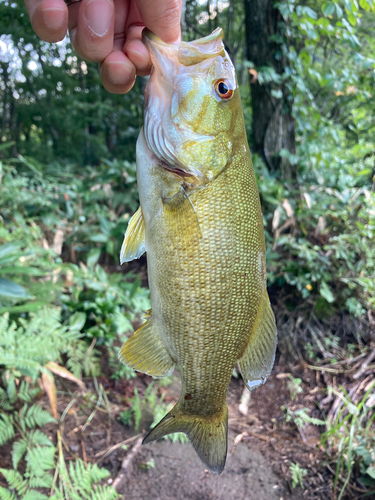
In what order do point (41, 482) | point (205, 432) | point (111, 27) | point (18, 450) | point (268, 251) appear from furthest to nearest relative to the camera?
point (268, 251)
point (18, 450)
point (41, 482)
point (111, 27)
point (205, 432)

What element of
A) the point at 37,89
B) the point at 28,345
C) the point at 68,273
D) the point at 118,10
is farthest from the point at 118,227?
the point at 37,89

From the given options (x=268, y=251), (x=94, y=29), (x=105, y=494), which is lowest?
(x=105, y=494)

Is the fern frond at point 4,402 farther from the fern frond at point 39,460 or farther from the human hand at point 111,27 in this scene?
the human hand at point 111,27

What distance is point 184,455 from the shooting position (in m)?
2.76

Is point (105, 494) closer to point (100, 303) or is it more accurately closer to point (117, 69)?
point (100, 303)

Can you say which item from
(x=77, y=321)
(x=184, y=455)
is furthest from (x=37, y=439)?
(x=184, y=455)

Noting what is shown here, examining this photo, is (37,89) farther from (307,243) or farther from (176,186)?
(176,186)

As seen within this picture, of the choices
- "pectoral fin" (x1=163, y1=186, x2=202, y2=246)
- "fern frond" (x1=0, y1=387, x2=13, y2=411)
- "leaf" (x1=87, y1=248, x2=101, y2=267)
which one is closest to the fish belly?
"pectoral fin" (x1=163, y1=186, x2=202, y2=246)

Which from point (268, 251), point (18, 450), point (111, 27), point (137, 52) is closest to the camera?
point (111, 27)

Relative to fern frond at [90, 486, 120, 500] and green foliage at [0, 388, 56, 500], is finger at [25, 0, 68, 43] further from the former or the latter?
fern frond at [90, 486, 120, 500]

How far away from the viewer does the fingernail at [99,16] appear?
1231 millimetres

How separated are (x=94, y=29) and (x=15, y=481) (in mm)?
2462

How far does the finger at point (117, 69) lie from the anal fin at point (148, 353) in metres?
1.03

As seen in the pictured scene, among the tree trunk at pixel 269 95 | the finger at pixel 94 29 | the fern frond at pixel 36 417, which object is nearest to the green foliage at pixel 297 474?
the fern frond at pixel 36 417
